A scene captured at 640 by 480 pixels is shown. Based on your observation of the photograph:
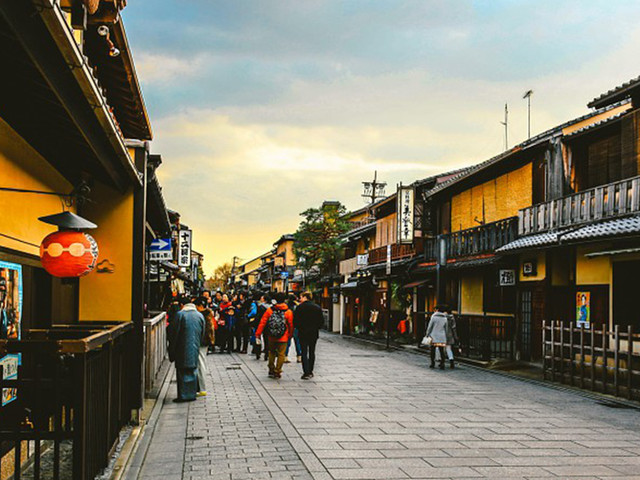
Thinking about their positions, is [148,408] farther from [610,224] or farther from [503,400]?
[610,224]

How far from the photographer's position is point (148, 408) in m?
11.2

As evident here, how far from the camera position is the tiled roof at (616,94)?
17.2 metres

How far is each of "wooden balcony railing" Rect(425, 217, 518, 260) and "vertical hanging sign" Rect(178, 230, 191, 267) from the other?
12.4 m

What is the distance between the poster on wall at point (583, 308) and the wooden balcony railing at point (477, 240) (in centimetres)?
348

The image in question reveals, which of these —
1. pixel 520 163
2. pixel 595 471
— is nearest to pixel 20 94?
pixel 595 471

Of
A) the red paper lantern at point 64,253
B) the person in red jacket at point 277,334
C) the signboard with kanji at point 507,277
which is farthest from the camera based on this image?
the signboard with kanji at point 507,277

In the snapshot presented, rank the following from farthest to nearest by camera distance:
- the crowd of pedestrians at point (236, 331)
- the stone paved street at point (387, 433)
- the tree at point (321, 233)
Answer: the tree at point (321, 233)
the crowd of pedestrians at point (236, 331)
the stone paved street at point (387, 433)

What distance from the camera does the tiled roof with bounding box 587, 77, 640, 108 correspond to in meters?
17.2

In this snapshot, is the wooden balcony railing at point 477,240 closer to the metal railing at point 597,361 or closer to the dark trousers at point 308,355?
the metal railing at point 597,361

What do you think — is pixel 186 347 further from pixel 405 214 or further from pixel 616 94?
pixel 405 214

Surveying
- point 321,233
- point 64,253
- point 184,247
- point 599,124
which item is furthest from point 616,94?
point 321,233

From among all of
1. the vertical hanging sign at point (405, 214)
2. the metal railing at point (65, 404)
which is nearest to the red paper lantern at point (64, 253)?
the metal railing at point (65, 404)

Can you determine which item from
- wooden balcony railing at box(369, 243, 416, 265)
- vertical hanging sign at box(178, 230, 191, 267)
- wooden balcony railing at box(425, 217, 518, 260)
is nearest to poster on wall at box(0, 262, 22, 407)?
wooden balcony railing at box(425, 217, 518, 260)

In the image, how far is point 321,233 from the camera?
51.9 m
